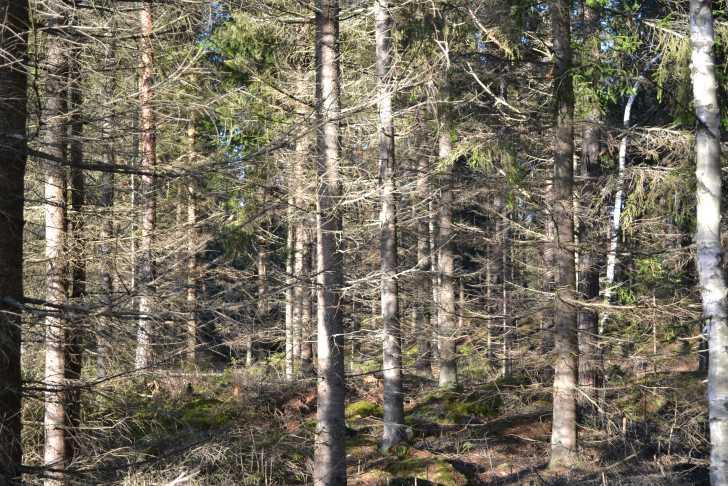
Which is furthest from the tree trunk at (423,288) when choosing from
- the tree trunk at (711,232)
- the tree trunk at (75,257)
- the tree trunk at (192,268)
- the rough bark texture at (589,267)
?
the tree trunk at (75,257)

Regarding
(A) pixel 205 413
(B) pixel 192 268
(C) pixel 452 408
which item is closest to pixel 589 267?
(C) pixel 452 408

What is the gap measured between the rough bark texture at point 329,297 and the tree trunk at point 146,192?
215cm

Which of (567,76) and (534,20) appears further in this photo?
(534,20)

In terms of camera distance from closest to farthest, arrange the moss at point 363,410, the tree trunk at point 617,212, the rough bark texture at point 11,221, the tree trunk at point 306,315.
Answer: the rough bark texture at point 11,221 → the tree trunk at point 617,212 → the moss at point 363,410 → the tree trunk at point 306,315

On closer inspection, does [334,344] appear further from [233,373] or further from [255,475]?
[233,373]

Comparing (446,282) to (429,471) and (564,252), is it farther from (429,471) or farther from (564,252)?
(429,471)

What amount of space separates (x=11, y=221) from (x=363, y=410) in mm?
11531

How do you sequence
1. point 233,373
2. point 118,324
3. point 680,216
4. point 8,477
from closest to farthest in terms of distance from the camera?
1. point 8,477
2. point 118,324
3. point 680,216
4. point 233,373

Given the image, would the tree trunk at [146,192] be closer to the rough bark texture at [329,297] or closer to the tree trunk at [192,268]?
the tree trunk at [192,268]

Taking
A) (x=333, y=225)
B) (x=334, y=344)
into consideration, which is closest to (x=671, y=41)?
(x=333, y=225)

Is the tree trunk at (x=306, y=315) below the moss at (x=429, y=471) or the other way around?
the other way around

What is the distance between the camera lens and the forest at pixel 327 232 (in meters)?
5.45

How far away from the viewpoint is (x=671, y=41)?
28.3 feet

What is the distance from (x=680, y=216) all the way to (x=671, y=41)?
96.3 inches
